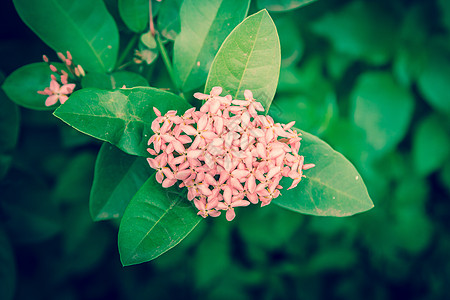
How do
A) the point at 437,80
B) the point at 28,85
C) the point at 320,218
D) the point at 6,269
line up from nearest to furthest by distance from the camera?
the point at 28,85, the point at 6,269, the point at 437,80, the point at 320,218

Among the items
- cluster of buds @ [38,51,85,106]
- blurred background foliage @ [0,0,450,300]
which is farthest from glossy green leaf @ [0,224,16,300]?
cluster of buds @ [38,51,85,106]

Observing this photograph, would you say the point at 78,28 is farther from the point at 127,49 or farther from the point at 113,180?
the point at 113,180

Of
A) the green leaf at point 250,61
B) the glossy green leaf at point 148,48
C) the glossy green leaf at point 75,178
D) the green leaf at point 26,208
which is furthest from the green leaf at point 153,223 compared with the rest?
the glossy green leaf at point 75,178

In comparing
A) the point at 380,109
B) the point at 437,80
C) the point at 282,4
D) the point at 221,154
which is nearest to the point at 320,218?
the point at 380,109

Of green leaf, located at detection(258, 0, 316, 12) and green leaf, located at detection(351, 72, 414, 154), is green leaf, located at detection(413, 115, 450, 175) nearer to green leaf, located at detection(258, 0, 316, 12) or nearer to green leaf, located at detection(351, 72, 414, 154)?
green leaf, located at detection(351, 72, 414, 154)

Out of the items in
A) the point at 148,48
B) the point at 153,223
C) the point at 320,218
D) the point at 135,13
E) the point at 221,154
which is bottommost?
the point at 320,218
